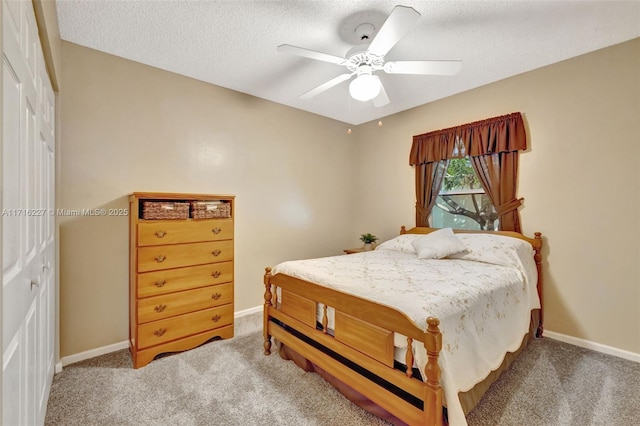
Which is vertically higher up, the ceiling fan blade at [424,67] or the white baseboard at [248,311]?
the ceiling fan blade at [424,67]

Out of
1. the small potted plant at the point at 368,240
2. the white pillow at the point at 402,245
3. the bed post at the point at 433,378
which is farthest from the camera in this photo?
the small potted plant at the point at 368,240

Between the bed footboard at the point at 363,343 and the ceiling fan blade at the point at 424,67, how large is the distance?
66.3 inches

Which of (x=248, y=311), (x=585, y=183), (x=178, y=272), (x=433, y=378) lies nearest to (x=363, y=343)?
(x=433, y=378)

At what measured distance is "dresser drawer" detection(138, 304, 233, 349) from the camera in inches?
93.3

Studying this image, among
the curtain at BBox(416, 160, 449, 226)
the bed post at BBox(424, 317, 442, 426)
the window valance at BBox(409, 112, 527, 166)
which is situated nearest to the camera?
the bed post at BBox(424, 317, 442, 426)

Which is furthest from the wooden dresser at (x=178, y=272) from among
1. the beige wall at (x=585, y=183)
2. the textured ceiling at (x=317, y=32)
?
the beige wall at (x=585, y=183)

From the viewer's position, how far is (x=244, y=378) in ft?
7.11

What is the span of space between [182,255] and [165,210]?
41 centimetres

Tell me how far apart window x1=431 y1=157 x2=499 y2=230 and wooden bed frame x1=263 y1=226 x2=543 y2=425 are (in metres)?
2.27

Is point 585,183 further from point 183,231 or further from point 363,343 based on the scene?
point 183,231

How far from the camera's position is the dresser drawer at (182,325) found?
2.37 m

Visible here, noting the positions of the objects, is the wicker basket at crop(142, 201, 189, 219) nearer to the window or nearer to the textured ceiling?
the textured ceiling

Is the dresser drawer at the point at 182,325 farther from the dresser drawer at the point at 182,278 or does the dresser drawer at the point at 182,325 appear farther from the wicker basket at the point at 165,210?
the wicker basket at the point at 165,210

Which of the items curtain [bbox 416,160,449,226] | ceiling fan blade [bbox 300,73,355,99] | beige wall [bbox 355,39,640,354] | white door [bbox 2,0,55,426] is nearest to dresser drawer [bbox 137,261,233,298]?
white door [bbox 2,0,55,426]
